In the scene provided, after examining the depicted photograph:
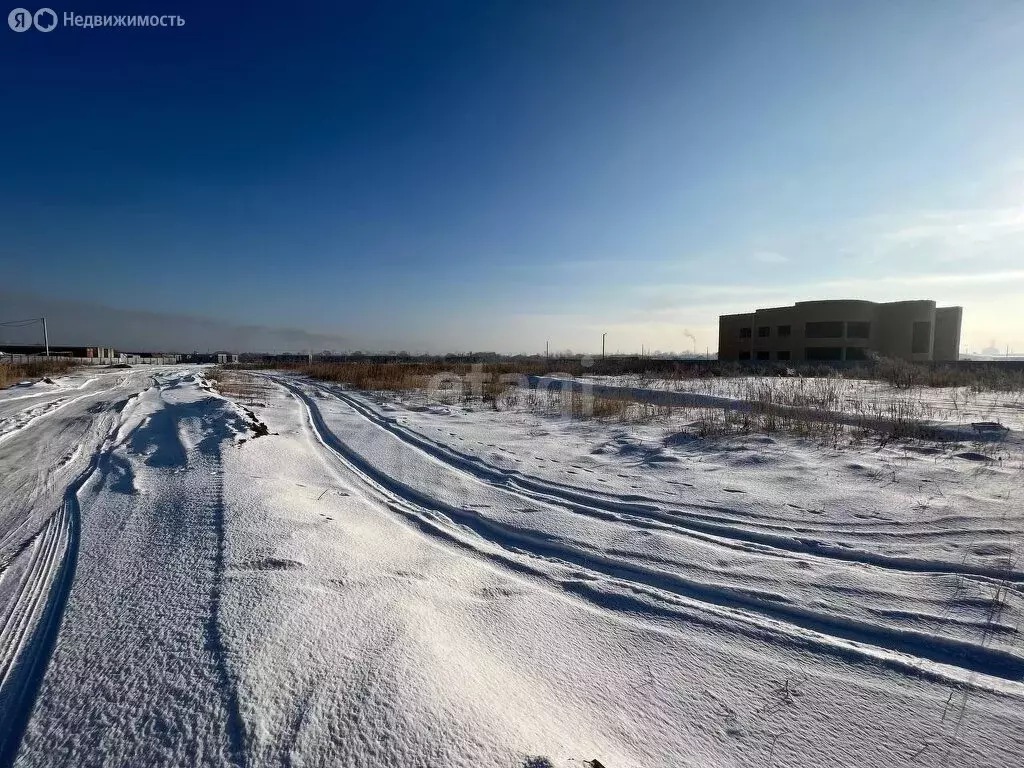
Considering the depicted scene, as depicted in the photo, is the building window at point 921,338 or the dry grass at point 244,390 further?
the building window at point 921,338

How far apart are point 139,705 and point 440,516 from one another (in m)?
2.37

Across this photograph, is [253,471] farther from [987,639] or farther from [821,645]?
[987,639]

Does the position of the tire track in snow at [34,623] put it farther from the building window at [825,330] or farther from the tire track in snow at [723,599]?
the building window at [825,330]

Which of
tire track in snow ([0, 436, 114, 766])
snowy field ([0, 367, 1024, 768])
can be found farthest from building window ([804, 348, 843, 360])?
tire track in snow ([0, 436, 114, 766])

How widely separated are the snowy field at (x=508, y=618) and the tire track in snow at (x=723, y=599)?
2 cm

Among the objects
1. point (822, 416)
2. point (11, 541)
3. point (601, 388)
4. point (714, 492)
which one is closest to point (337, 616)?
point (11, 541)

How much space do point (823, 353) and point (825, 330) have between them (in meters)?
2.46

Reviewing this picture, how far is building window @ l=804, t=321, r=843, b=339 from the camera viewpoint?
45.4 meters

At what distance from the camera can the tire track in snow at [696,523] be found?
2.83 m

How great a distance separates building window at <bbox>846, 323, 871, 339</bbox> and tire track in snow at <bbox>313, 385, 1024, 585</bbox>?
2111 inches

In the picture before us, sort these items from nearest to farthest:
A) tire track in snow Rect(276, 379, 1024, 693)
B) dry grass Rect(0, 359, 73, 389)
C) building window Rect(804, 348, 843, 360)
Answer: tire track in snow Rect(276, 379, 1024, 693)
dry grass Rect(0, 359, 73, 389)
building window Rect(804, 348, 843, 360)

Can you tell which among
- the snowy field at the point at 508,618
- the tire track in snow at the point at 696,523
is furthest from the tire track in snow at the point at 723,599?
the tire track in snow at the point at 696,523

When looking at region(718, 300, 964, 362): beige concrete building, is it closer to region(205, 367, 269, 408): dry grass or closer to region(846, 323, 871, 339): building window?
region(846, 323, 871, 339): building window

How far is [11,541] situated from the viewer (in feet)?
10.0
